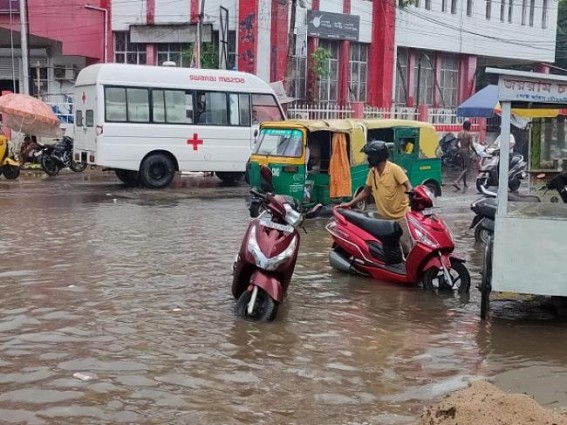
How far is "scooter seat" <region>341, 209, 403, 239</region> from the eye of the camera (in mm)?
7730

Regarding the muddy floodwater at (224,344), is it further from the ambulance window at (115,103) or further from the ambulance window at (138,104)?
the ambulance window at (138,104)

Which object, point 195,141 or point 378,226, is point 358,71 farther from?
point 378,226

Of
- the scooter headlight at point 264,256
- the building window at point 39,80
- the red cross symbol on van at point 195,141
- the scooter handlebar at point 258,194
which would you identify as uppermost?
the building window at point 39,80

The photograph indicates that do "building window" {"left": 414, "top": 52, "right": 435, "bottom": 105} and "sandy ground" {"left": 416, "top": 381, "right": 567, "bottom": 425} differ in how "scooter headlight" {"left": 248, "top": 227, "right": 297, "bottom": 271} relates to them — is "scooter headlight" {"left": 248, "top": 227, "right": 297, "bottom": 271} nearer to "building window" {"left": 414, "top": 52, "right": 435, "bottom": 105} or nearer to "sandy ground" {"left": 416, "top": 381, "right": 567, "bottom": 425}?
"sandy ground" {"left": 416, "top": 381, "right": 567, "bottom": 425}

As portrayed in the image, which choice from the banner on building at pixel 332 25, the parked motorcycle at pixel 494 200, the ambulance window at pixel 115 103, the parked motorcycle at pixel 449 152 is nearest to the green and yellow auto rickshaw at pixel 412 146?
the parked motorcycle at pixel 494 200

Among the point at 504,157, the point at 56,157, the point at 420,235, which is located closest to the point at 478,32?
the point at 56,157

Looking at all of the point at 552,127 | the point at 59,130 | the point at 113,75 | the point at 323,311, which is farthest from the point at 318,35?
the point at 323,311

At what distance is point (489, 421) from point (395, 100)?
2967cm

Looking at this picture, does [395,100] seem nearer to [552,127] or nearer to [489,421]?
[552,127]

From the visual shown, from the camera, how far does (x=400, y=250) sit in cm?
791

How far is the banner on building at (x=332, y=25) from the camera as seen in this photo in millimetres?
27359

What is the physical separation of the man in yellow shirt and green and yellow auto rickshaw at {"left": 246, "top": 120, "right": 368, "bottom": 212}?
4646 millimetres

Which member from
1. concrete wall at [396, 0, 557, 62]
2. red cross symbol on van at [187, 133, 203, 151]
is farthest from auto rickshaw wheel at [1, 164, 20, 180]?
concrete wall at [396, 0, 557, 62]

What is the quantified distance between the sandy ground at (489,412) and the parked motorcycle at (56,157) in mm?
16484
